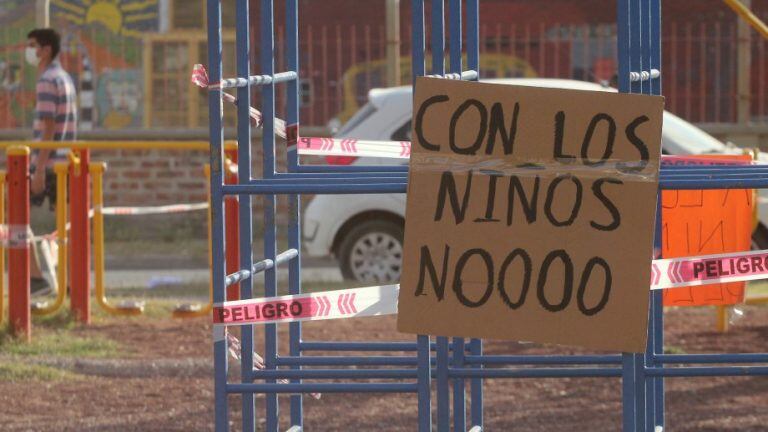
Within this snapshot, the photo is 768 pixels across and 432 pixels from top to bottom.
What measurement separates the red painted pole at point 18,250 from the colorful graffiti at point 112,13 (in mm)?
11153

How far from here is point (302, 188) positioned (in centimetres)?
459

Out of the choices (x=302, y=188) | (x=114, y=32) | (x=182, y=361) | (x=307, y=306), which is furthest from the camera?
(x=114, y=32)

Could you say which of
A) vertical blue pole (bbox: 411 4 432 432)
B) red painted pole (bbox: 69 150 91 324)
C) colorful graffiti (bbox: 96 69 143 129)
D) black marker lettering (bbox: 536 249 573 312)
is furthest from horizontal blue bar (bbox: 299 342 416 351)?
colorful graffiti (bbox: 96 69 143 129)

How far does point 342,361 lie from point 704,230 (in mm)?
1476

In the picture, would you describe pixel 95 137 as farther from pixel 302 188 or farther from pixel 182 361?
pixel 302 188

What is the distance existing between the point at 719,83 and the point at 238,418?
35.3 ft

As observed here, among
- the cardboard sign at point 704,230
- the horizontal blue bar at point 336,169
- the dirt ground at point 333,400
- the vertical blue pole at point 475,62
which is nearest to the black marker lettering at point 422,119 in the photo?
the horizontal blue bar at point 336,169

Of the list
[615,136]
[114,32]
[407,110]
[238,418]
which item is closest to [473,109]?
[615,136]

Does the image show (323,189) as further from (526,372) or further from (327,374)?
(327,374)

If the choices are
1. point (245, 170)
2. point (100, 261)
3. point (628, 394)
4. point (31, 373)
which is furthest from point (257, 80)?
point (100, 261)

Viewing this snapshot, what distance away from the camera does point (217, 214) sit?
15.5ft

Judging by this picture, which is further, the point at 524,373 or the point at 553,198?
the point at 524,373

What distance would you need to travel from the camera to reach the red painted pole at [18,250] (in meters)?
9.45

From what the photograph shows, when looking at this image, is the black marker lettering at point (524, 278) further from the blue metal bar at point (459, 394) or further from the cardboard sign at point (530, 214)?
the blue metal bar at point (459, 394)
